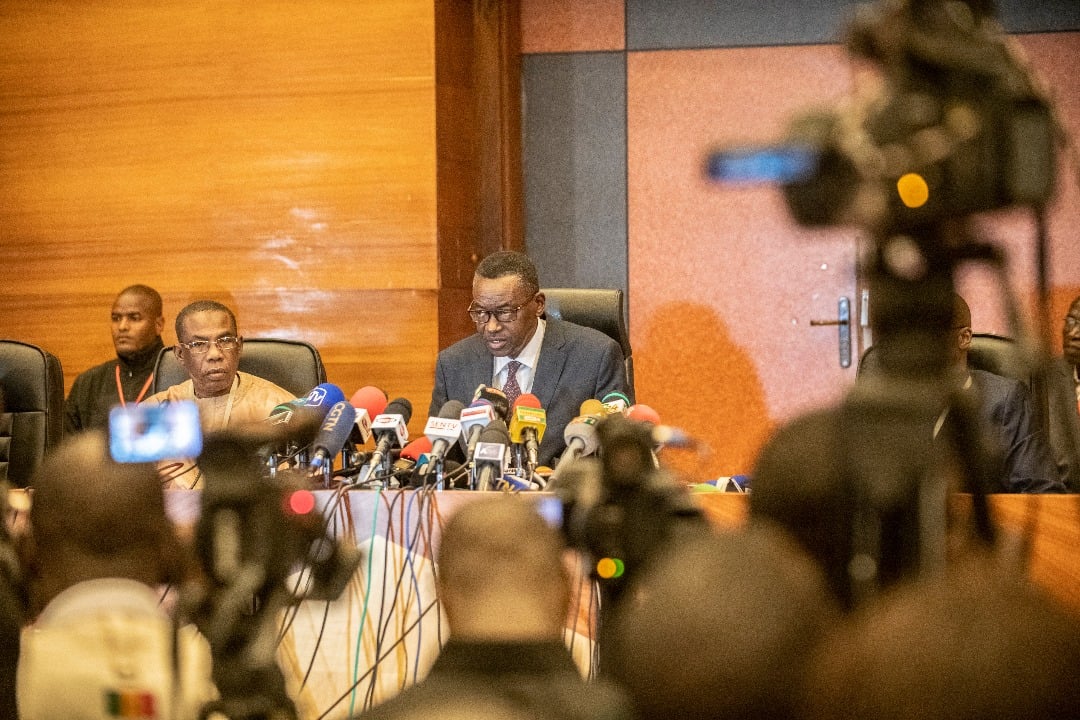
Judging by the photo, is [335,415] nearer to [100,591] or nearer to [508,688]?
[100,591]

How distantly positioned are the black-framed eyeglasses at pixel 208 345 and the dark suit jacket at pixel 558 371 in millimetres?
582

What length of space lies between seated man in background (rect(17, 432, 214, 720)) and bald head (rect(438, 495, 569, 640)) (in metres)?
0.28

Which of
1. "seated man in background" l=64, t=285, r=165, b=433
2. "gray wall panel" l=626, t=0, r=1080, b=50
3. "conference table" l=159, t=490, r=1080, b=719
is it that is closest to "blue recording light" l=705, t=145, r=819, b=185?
"conference table" l=159, t=490, r=1080, b=719

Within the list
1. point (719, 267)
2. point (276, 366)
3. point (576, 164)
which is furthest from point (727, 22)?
point (276, 366)

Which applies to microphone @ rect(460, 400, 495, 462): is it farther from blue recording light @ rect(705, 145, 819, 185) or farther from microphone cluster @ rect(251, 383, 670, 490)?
blue recording light @ rect(705, 145, 819, 185)

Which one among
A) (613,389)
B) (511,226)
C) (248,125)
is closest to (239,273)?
(248,125)

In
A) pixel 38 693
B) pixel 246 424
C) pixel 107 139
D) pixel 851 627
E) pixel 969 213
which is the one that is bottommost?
pixel 38 693

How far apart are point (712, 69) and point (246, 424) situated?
4.15 meters

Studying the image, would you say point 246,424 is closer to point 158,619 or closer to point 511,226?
point 158,619

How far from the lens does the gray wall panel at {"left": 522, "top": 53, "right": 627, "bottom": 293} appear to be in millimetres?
4918

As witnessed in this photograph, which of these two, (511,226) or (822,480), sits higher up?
(511,226)

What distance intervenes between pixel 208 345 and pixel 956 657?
8.96 feet

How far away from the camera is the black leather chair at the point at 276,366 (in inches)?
129

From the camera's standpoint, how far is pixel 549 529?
97cm
